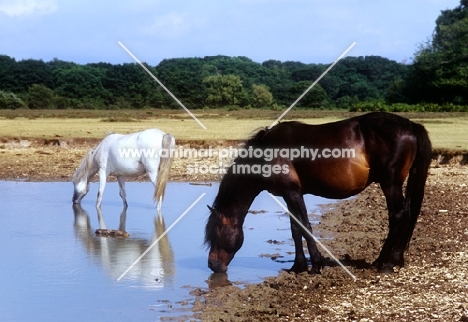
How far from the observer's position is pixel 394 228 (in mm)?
A: 7777

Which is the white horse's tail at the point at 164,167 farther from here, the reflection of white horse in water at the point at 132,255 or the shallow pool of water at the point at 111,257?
the reflection of white horse in water at the point at 132,255

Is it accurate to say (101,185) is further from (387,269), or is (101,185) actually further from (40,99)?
(40,99)

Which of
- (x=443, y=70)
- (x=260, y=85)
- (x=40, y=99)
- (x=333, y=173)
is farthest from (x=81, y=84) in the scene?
(x=333, y=173)

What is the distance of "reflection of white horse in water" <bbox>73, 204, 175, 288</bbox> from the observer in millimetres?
8158

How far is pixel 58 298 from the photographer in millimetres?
7238

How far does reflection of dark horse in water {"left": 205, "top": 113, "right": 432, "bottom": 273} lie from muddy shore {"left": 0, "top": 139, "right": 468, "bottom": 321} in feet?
1.45

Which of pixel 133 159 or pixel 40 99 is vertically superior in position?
pixel 40 99

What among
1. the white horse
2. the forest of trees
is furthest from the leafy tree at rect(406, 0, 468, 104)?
the white horse

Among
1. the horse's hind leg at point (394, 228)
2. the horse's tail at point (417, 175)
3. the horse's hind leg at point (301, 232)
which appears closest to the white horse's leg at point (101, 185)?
the horse's hind leg at point (301, 232)

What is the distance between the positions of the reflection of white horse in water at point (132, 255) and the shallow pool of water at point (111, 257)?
0.01 m

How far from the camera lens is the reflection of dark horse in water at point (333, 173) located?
7.71 m

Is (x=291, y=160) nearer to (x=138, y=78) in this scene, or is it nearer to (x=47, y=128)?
(x=47, y=128)

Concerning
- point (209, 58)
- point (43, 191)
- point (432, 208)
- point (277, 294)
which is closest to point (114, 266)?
point (277, 294)

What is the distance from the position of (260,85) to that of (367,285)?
189 ft
